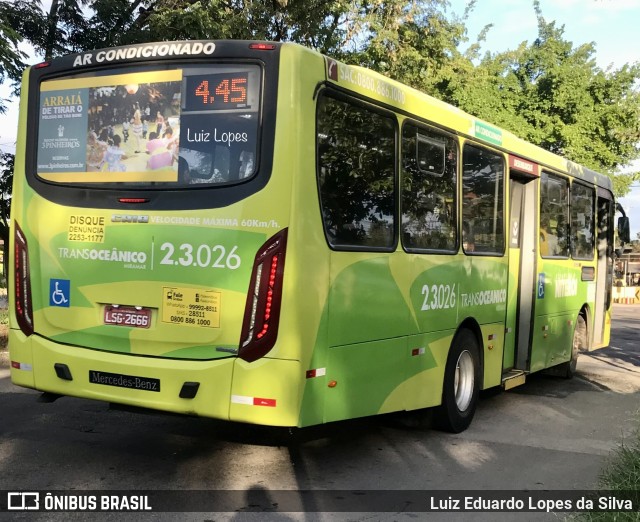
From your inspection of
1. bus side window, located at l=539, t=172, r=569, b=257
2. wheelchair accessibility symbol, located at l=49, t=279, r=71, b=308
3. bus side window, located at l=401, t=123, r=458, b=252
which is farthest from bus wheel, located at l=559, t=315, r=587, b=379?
wheelchair accessibility symbol, located at l=49, t=279, r=71, b=308

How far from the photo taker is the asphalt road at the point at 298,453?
5.21 m

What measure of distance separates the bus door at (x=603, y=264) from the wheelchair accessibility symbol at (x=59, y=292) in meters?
8.67

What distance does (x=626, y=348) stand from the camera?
15.2m

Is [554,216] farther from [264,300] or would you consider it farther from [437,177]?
[264,300]

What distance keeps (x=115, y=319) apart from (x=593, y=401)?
6.41m

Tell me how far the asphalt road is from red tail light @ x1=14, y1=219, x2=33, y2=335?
1097mm

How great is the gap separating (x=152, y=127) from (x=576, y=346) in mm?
7884

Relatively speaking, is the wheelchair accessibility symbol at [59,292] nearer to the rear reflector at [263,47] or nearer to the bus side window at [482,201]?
the rear reflector at [263,47]

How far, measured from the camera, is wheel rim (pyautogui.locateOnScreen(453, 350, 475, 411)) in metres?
7.18

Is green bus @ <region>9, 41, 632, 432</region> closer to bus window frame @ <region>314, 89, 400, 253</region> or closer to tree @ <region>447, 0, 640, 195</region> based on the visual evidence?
bus window frame @ <region>314, 89, 400, 253</region>

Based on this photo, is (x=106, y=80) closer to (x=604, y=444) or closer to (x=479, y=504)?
(x=479, y=504)

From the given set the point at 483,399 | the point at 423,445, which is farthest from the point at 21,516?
the point at 483,399

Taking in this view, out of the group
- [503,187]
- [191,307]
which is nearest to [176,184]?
[191,307]

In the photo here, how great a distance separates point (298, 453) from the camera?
19.9 ft
